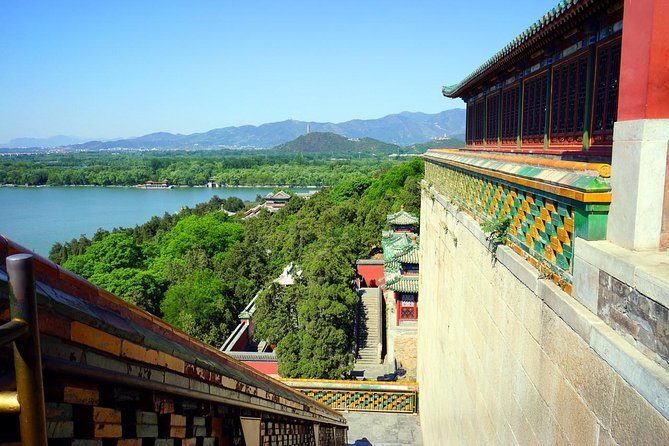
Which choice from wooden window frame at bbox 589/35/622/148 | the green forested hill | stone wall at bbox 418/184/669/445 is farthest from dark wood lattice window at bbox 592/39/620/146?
the green forested hill

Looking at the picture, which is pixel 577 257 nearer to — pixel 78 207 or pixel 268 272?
pixel 268 272

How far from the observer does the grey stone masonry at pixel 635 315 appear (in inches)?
62.5

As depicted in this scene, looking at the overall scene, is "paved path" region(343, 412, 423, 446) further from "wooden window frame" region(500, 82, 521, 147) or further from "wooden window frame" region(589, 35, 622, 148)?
"wooden window frame" region(589, 35, 622, 148)

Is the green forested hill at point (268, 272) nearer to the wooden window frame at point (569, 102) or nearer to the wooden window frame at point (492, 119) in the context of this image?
the wooden window frame at point (492, 119)

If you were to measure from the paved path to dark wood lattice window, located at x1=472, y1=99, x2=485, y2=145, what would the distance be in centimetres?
550

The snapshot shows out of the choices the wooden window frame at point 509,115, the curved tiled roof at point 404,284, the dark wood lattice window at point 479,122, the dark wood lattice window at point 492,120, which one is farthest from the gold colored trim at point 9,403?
the curved tiled roof at point 404,284

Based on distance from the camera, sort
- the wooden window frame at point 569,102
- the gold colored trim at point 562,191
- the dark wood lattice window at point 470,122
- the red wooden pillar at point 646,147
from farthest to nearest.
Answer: the dark wood lattice window at point 470,122 < the wooden window frame at point 569,102 < the gold colored trim at point 562,191 < the red wooden pillar at point 646,147

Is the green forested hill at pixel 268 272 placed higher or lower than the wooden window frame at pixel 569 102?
lower

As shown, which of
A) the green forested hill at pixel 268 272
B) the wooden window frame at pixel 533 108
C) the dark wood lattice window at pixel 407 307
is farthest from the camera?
the dark wood lattice window at pixel 407 307

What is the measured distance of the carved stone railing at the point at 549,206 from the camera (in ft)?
7.06

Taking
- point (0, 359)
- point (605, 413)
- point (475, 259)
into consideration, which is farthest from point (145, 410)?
point (475, 259)

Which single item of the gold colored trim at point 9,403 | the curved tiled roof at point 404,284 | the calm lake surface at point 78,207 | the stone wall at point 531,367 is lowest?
the calm lake surface at point 78,207

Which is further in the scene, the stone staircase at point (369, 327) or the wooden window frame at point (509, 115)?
the stone staircase at point (369, 327)

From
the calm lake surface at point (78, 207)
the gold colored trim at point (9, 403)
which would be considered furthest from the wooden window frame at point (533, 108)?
the calm lake surface at point (78, 207)
